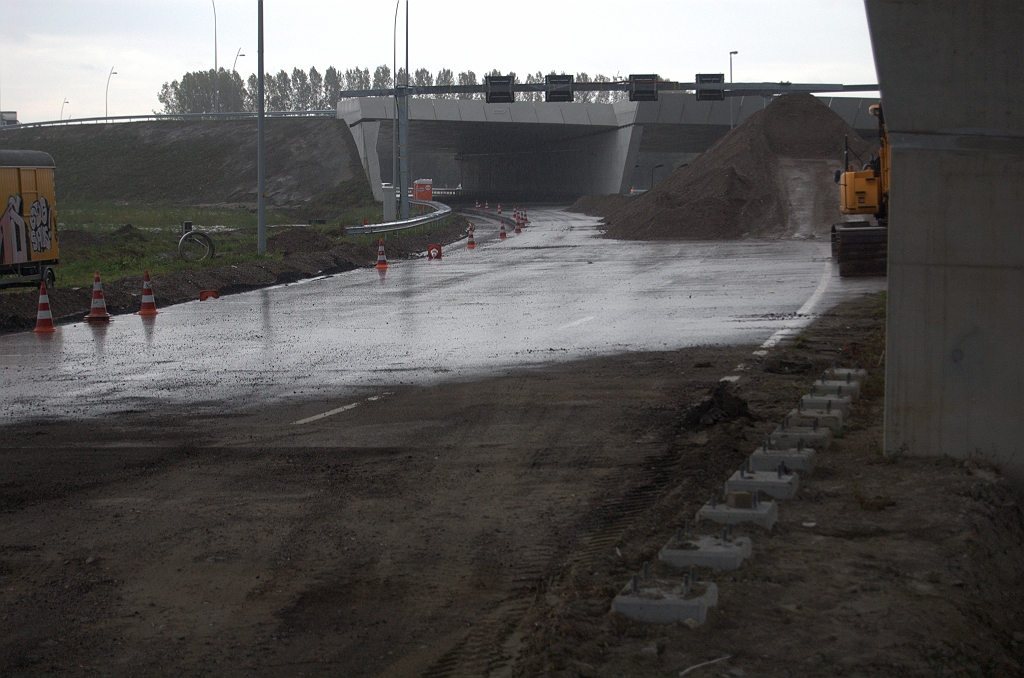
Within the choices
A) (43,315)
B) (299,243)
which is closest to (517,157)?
(299,243)

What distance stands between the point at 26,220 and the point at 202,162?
7104 centimetres

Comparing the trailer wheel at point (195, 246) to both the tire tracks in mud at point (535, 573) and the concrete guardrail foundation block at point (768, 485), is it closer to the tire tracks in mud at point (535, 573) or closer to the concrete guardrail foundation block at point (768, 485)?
the tire tracks in mud at point (535, 573)

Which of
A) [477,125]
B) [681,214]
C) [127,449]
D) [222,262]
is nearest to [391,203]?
[681,214]

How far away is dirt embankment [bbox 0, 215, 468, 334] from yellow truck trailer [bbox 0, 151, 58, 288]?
1228 mm

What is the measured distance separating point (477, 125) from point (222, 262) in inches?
2142

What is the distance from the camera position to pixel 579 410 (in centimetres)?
986

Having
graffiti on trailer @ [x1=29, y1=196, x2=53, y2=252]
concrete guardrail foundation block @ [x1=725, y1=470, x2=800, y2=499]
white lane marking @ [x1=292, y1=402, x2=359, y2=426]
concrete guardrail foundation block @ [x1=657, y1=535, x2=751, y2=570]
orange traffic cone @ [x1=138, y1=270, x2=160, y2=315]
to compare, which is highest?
graffiti on trailer @ [x1=29, y1=196, x2=53, y2=252]

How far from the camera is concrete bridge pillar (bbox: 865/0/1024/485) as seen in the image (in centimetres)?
668

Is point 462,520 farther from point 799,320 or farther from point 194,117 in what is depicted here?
point 194,117

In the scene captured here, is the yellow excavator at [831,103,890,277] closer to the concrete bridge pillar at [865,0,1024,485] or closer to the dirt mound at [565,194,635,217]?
the concrete bridge pillar at [865,0,1024,485]

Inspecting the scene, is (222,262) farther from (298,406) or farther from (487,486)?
(487,486)

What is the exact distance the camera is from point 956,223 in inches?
270

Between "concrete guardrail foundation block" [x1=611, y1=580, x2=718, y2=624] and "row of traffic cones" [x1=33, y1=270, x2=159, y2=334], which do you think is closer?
"concrete guardrail foundation block" [x1=611, y1=580, x2=718, y2=624]

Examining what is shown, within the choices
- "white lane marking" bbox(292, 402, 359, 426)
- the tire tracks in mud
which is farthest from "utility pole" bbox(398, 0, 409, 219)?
the tire tracks in mud
